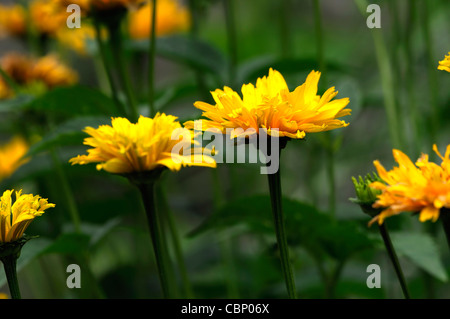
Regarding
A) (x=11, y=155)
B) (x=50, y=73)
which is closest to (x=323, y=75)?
(x=50, y=73)

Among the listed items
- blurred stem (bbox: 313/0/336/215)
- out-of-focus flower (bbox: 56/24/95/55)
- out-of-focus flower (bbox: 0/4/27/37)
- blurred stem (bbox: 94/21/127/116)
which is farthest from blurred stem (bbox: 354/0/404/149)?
out-of-focus flower (bbox: 0/4/27/37)

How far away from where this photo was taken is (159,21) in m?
0.91

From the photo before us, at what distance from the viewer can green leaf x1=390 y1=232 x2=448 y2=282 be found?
42cm

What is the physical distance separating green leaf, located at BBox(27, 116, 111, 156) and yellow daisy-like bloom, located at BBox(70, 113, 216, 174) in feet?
0.47

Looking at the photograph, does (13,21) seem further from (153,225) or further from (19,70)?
(153,225)

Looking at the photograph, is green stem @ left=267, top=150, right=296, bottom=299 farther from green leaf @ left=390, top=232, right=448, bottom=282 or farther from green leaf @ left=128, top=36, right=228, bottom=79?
green leaf @ left=128, top=36, right=228, bottom=79

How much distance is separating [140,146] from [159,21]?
655mm

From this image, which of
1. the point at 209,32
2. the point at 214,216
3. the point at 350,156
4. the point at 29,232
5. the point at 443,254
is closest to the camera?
the point at 214,216

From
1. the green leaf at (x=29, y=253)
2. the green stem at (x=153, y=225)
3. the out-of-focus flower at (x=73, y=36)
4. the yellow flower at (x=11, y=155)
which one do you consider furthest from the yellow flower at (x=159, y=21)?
the green stem at (x=153, y=225)

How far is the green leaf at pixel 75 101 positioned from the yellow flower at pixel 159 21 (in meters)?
0.38

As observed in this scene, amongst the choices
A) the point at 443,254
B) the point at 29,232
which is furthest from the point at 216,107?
the point at 443,254

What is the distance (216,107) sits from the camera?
30 cm

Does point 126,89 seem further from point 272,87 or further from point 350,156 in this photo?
point 350,156
